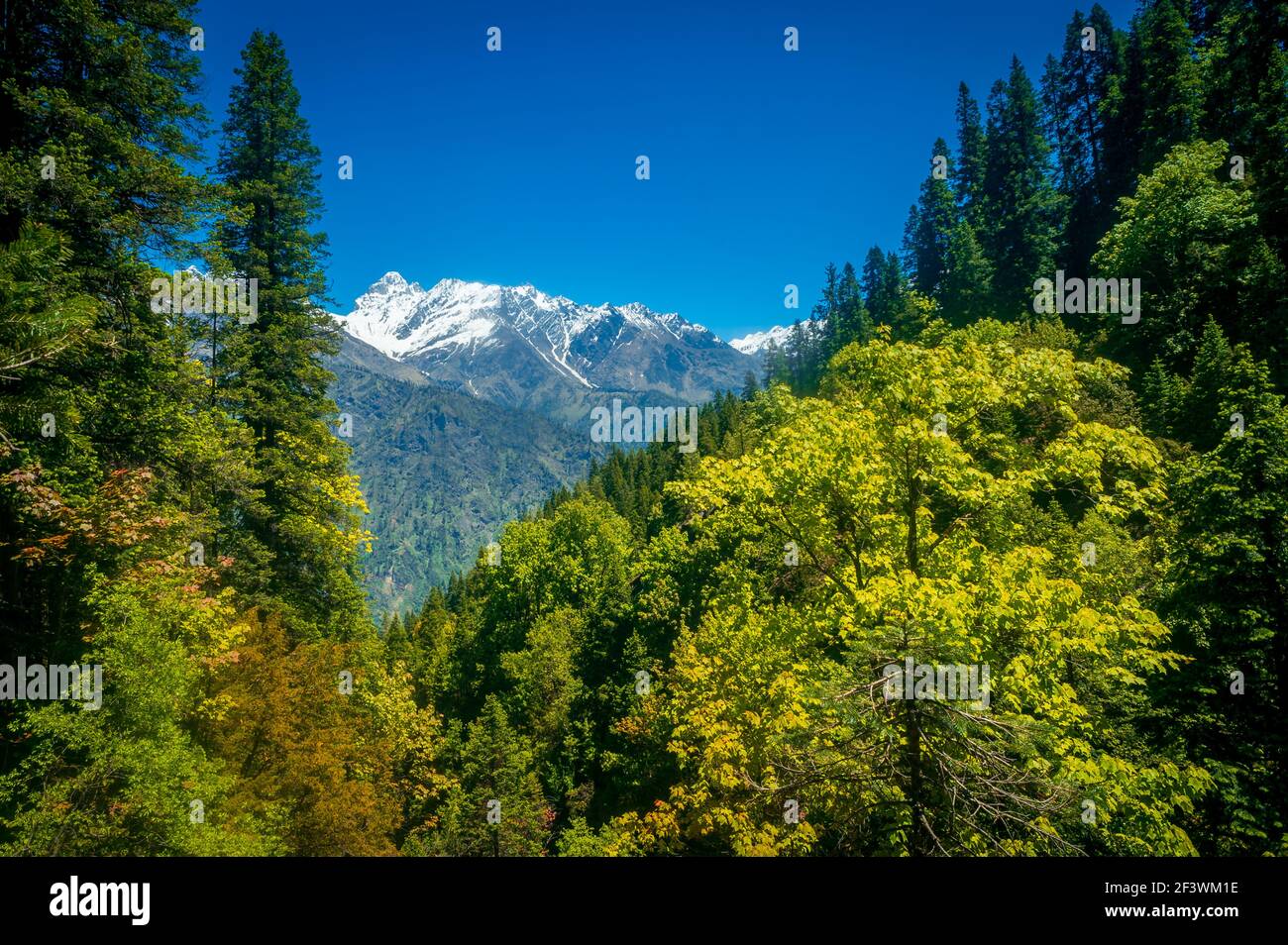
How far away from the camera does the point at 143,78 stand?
468 inches

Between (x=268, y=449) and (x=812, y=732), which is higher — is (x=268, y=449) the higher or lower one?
the higher one

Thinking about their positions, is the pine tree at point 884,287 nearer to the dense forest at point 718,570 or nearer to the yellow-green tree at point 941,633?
the dense forest at point 718,570

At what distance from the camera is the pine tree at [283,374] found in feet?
58.2

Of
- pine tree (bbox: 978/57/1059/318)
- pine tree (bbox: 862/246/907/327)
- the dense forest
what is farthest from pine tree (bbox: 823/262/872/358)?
the dense forest

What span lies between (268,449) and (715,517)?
43.3 feet

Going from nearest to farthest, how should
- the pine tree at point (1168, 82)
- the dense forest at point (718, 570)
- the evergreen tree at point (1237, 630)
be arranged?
the dense forest at point (718, 570) < the evergreen tree at point (1237, 630) < the pine tree at point (1168, 82)

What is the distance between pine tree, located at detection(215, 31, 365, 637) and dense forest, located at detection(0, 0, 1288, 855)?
4.0 inches

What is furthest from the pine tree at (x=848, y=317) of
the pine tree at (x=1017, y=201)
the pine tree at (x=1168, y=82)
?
the pine tree at (x=1168, y=82)

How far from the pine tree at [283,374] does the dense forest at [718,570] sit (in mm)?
102
